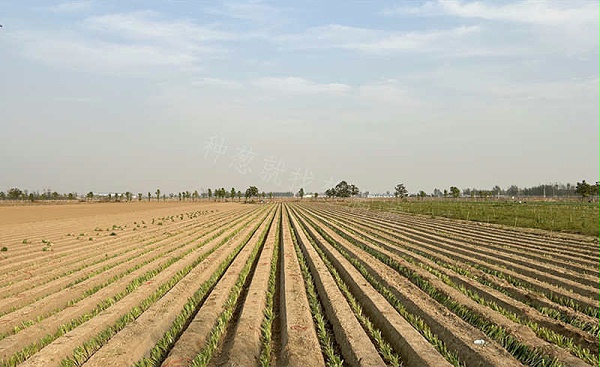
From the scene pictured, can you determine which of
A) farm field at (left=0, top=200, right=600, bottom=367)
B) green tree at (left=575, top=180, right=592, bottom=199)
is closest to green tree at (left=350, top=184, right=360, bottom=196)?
green tree at (left=575, top=180, right=592, bottom=199)

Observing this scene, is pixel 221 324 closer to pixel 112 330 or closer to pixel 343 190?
pixel 112 330

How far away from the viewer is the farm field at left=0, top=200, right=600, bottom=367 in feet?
13.4

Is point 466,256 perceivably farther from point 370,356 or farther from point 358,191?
point 358,191

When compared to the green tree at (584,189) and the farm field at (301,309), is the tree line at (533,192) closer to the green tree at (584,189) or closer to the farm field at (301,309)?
the green tree at (584,189)

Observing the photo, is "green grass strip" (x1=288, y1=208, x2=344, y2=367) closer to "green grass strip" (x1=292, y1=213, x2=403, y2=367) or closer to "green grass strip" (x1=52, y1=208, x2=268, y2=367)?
"green grass strip" (x1=292, y1=213, x2=403, y2=367)

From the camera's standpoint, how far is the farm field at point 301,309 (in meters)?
4.09

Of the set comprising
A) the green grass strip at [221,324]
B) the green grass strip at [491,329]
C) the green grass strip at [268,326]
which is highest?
the green grass strip at [491,329]

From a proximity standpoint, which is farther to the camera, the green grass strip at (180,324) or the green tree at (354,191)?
the green tree at (354,191)

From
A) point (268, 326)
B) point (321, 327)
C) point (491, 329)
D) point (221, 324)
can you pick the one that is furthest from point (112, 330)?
point (491, 329)

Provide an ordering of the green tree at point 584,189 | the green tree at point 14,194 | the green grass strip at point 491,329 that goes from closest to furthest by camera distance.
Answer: the green grass strip at point 491,329 < the green tree at point 584,189 < the green tree at point 14,194

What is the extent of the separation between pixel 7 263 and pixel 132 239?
5102 mm

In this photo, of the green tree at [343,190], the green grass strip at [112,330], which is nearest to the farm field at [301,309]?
the green grass strip at [112,330]

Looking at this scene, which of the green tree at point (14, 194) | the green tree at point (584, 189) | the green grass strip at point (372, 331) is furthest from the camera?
the green tree at point (14, 194)

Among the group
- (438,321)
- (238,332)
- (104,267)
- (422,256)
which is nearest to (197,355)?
(238,332)
